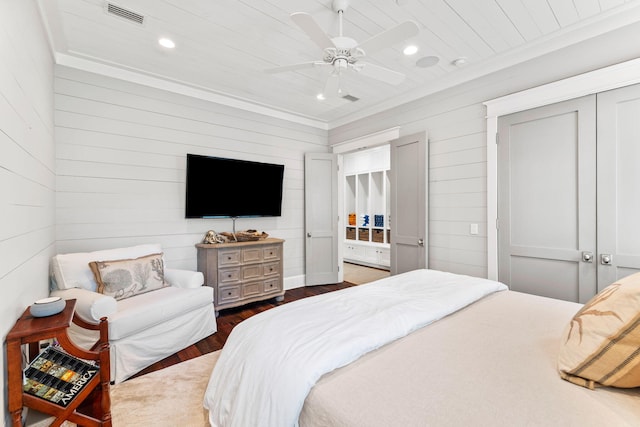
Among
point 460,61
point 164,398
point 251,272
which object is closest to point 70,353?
point 164,398

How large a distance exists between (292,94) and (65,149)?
8.46 ft

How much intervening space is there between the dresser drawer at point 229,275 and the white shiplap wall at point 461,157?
7.93 ft

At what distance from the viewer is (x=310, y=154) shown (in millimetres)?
4734

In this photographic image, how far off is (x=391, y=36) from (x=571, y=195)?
2.10 meters

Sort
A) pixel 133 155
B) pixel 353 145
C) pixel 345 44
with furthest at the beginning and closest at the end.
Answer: pixel 353 145, pixel 133 155, pixel 345 44

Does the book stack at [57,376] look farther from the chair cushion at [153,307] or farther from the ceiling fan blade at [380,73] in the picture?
the ceiling fan blade at [380,73]

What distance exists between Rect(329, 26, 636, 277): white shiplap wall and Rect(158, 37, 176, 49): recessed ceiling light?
2.81 m

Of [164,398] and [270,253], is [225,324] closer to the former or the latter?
[270,253]

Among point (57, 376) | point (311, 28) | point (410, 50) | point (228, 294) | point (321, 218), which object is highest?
point (410, 50)

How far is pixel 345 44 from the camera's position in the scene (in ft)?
6.83

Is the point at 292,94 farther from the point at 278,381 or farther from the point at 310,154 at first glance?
the point at 278,381

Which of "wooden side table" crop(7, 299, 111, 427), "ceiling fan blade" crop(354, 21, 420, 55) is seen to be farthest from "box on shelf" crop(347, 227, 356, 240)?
"wooden side table" crop(7, 299, 111, 427)

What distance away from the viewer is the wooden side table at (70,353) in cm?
129

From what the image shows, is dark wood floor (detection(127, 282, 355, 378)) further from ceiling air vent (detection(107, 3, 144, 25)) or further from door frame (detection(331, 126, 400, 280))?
ceiling air vent (detection(107, 3, 144, 25))
